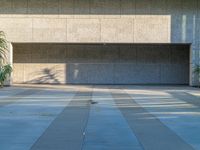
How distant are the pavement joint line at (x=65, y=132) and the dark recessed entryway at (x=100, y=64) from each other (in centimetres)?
2211

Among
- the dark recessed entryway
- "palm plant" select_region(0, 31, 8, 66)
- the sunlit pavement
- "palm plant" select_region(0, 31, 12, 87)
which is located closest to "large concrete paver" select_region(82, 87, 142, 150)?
the sunlit pavement

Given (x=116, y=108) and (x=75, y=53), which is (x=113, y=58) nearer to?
(x=75, y=53)

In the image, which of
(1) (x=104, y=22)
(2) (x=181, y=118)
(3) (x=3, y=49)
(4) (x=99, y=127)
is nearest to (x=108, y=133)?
(4) (x=99, y=127)

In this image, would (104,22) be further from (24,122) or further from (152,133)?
(152,133)

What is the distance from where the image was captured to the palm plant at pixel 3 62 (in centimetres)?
3173

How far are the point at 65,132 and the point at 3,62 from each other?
23477mm

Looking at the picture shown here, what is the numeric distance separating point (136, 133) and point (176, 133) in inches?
37.9

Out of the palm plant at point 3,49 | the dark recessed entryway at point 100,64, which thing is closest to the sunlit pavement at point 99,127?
the palm plant at point 3,49

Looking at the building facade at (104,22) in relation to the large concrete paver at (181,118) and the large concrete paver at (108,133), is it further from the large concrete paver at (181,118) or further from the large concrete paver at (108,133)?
the large concrete paver at (108,133)

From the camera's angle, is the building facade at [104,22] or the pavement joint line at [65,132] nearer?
the pavement joint line at [65,132]

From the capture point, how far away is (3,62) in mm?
34188

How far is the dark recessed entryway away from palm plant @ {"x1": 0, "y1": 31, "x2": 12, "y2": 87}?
458 cm

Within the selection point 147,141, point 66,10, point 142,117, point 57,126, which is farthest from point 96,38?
point 147,141

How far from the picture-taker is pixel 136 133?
37.6 feet
